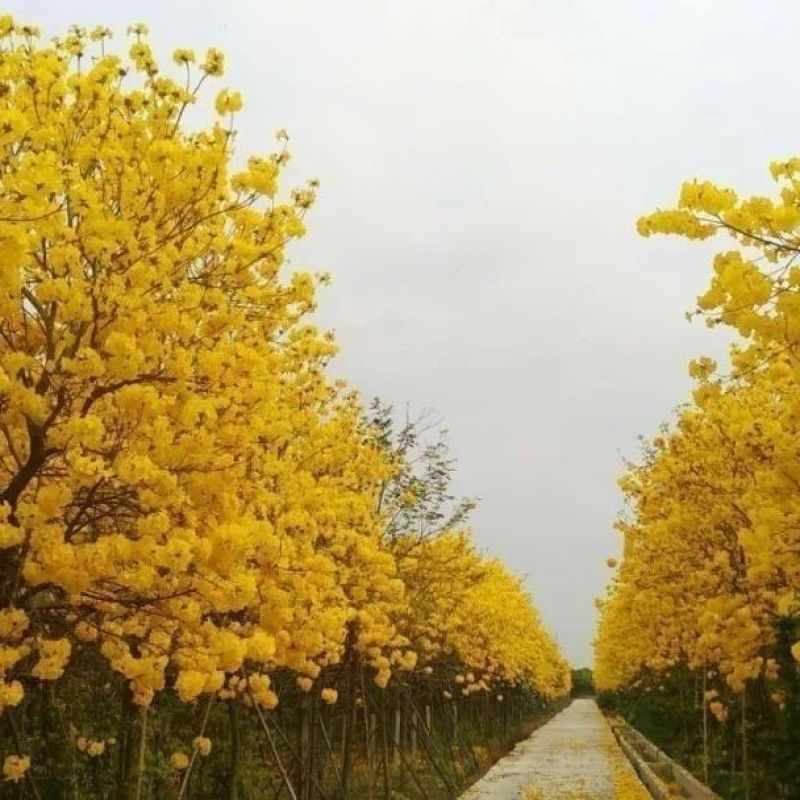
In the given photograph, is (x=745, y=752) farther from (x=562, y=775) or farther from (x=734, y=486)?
(x=562, y=775)

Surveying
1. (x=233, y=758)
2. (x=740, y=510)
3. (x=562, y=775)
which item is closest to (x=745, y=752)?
(x=740, y=510)

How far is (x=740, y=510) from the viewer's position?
34.4ft

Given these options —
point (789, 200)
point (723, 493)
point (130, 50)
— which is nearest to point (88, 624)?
point (130, 50)

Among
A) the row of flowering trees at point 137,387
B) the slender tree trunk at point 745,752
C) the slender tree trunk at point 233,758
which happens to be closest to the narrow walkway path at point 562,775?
the slender tree trunk at point 745,752

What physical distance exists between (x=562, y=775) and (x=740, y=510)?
1224cm

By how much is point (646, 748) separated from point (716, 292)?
24464 mm

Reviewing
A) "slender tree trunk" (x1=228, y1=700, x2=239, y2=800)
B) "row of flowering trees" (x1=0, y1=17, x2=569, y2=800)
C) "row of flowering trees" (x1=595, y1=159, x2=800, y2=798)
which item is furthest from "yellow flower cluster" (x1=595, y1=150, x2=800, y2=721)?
"slender tree trunk" (x1=228, y1=700, x2=239, y2=800)

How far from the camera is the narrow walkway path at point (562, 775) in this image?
55.7 ft

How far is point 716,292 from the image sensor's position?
5.58 meters

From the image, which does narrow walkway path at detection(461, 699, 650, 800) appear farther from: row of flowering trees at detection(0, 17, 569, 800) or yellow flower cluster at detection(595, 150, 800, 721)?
row of flowering trees at detection(0, 17, 569, 800)

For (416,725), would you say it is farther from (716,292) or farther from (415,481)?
(716,292)

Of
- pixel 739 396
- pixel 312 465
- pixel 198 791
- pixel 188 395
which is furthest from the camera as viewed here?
pixel 198 791

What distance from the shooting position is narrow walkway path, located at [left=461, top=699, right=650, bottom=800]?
1697cm

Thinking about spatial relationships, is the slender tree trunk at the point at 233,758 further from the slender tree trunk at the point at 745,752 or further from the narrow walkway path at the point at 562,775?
the narrow walkway path at the point at 562,775
